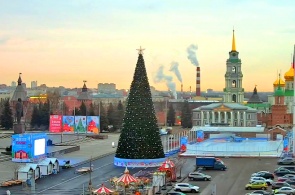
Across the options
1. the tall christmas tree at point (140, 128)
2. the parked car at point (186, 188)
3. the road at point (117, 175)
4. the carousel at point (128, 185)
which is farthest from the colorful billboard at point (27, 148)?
the parked car at point (186, 188)

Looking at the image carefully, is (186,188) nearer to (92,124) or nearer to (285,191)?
(285,191)

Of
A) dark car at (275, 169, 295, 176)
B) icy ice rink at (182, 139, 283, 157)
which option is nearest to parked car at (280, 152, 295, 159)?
icy ice rink at (182, 139, 283, 157)

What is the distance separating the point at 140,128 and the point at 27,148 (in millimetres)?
7140

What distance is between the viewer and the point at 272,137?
50.5 metres

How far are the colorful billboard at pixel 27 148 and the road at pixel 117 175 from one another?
3.21 meters

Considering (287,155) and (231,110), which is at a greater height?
(231,110)

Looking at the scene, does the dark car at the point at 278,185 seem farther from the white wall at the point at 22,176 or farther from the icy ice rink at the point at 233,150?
the icy ice rink at the point at 233,150

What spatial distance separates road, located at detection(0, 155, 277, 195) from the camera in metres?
23.1

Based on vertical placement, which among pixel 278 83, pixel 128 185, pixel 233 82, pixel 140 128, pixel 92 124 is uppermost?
pixel 233 82

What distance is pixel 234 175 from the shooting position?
93.0ft

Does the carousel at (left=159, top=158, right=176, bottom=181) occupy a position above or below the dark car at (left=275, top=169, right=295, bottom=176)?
above

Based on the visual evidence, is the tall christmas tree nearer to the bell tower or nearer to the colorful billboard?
the colorful billboard

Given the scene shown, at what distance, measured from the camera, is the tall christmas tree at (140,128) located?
2922 cm

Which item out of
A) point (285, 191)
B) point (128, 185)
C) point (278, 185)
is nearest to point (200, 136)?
point (278, 185)
